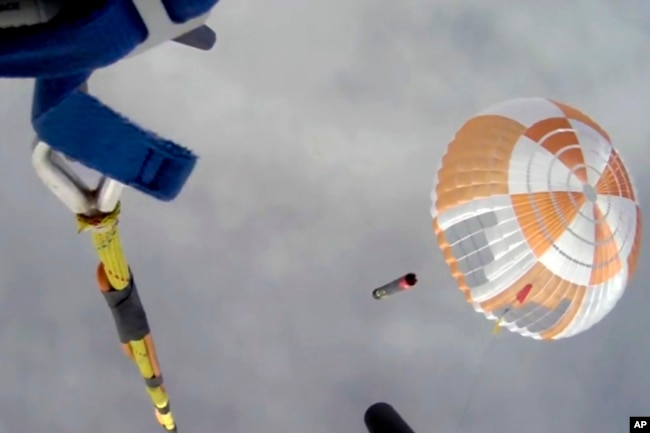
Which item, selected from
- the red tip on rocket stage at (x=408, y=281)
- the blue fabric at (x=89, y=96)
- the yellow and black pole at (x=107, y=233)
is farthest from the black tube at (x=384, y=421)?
the red tip on rocket stage at (x=408, y=281)

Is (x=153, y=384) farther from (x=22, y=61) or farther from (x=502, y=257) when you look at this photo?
(x=502, y=257)

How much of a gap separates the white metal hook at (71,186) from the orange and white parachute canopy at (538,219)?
1589cm

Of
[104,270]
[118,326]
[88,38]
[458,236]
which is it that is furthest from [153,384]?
[458,236]

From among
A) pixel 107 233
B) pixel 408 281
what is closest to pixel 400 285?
pixel 408 281

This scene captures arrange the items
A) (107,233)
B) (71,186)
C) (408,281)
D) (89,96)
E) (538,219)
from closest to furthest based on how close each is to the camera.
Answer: (89,96), (71,186), (107,233), (538,219), (408,281)

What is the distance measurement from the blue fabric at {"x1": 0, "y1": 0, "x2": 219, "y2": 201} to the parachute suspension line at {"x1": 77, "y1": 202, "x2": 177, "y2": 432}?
10.3 feet

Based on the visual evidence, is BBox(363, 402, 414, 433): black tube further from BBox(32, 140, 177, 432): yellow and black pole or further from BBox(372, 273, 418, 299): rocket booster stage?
BBox(372, 273, 418, 299): rocket booster stage

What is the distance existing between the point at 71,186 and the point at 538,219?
55.2 ft

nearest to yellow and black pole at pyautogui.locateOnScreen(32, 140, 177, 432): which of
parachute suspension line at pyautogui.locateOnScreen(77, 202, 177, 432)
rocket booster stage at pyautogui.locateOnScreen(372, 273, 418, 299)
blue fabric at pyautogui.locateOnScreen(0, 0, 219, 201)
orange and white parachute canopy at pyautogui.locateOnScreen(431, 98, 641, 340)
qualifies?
parachute suspension line at pyautogui.locateOnScreen(77, 202, 177, 432)

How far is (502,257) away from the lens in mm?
27172

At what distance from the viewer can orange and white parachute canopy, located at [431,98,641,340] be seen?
88.0 ft

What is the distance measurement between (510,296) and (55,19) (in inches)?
800

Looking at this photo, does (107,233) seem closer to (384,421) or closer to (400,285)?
(384,421)

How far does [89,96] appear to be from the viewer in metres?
10.5
